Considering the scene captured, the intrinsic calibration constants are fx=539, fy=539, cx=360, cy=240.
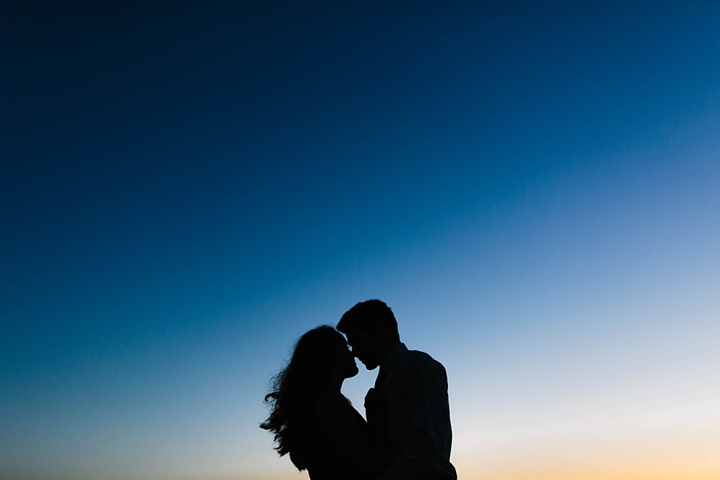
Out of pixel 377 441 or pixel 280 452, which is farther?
pixel 280 452

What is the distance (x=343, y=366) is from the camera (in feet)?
14.7

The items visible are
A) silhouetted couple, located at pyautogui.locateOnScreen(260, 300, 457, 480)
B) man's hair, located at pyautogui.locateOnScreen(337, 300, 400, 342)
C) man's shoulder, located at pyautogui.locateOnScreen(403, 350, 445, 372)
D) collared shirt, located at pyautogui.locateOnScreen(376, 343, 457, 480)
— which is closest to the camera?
collared shirt, located at pyautogui.locateOnScreen(376, 343, 457, 480)

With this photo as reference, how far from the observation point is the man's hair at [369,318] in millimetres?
4617

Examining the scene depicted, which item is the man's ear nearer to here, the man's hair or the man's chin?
the man's hair

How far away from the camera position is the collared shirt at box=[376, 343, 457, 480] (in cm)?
377

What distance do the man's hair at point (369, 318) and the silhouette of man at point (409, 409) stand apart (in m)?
0.07

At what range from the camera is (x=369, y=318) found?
465 centimetres

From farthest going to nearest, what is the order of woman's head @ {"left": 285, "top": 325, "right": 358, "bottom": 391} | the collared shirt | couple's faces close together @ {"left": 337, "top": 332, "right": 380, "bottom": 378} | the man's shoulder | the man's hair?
the man's hair, couple's faces close together @ {"left": 337, "top": 332, "right": 380, "bottom": 378}, woman's head @ {"left": 285, "top": 325, "right": 358, "bottom": 391}, the man's shoulder, the collared shirt

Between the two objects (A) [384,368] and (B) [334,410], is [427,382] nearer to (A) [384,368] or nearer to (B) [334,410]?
(A) [384,368]

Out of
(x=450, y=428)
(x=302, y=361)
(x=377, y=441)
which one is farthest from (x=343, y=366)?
(x=450, y=428)

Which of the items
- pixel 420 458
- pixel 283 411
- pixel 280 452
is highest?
pixel 283 411

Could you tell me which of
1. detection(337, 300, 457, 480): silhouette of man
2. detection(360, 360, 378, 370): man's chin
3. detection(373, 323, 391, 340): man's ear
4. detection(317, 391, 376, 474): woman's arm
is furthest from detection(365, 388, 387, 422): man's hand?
detection(373, 323, 391, 340): man's ear

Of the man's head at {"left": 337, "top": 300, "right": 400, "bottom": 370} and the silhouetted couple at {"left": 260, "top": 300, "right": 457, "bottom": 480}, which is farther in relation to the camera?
the man's head at {"left": 337, "top": 300, "right": 400, "bottom": 370}

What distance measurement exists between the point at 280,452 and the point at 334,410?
686 millimetres
